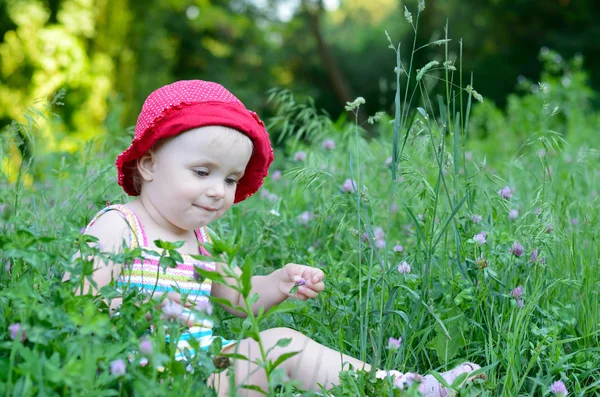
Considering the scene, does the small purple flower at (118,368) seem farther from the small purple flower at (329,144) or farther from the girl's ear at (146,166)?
the small purple flower at (329,144)

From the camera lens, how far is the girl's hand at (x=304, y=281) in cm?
217

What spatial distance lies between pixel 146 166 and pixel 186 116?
0.74 feet

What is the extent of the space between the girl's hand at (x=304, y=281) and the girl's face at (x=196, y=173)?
0.29m

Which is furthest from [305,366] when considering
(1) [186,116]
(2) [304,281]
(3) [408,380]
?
(1) [186,116]

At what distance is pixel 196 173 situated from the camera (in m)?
2.15

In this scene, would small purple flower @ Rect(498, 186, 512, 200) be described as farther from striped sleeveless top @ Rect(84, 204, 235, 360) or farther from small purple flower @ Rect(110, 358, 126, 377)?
small purple flower @ Rect(110, 358, 126, 377)

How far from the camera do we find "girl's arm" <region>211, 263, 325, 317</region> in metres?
2.18

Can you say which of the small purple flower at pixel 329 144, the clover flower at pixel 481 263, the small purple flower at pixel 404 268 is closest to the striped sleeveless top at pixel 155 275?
the small purple flower at pixel 404 268

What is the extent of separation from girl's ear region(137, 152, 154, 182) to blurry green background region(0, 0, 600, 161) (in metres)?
4.32

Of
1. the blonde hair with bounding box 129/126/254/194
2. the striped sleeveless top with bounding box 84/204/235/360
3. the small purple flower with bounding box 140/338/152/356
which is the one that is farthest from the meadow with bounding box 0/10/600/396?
the blonde hair with bounding box 129/126/254/194

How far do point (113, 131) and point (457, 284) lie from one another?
11.5ft

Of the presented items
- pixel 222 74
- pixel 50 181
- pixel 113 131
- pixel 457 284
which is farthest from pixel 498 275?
pixel 222 74

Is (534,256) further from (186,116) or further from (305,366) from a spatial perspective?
(186,116)

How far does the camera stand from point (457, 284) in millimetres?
2285
